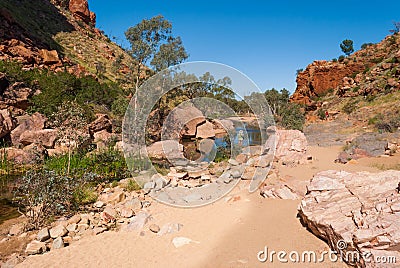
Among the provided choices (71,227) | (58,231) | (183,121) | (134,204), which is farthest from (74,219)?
(183,121)

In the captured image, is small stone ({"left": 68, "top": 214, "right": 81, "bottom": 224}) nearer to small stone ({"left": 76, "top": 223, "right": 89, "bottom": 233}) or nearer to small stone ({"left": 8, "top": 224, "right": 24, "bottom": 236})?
Result: small stone ({"left": 76, "top": 223, "right": 89, "bottom": 233})

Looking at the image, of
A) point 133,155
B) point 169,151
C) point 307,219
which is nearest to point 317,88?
point 169,151

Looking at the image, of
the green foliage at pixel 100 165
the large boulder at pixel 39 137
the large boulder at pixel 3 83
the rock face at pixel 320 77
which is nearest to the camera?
the green foliage at pixel 100 165

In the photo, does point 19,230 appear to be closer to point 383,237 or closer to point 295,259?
point 295,259

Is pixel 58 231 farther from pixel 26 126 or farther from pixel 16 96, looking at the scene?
pixel 16 96

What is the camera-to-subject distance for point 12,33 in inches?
1078

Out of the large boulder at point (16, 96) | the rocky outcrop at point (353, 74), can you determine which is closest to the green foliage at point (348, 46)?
the rocky outcrop at point (353, 74)

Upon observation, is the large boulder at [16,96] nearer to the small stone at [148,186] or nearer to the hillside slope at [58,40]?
the hillside slope at [58,40]

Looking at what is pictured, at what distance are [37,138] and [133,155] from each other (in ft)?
17.6

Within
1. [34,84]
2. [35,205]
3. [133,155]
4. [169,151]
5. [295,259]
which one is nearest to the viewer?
[295,259]

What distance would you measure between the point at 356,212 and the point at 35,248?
219 inches

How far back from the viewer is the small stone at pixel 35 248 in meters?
5.15

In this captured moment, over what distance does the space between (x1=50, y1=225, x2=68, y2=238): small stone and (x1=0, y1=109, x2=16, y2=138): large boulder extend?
9190mm

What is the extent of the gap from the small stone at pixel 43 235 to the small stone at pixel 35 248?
187 mm
